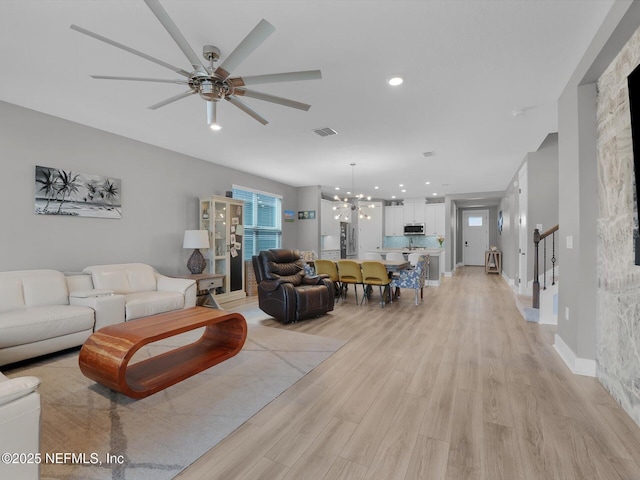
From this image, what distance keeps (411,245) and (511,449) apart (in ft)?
30.8

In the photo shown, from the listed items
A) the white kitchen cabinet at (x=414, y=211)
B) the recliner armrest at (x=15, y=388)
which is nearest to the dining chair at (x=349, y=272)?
the recliner armrest at (x=15, y=388)

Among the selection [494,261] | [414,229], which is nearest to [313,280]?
[414,229]

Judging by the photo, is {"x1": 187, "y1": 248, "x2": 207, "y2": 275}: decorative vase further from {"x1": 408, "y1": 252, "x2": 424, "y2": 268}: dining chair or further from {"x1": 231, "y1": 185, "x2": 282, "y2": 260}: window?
{"x1": 408, "y1": 252, "x2": 424, "y2": 268}: dining chair

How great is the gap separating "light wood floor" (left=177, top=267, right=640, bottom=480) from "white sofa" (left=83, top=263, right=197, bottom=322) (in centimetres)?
238

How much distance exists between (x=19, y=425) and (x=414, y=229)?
10.2 metres

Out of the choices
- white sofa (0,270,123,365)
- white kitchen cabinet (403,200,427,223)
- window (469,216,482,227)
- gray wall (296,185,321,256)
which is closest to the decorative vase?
white sofa (0,270,123,365)

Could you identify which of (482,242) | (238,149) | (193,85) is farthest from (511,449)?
(482,242)

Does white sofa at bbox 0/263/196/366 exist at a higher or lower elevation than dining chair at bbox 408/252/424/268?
lower

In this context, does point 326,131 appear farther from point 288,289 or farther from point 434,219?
point 434,219

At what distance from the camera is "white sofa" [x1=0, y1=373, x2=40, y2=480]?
1.21 metres

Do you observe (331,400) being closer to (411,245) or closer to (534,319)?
(534,319)

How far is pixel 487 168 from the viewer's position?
20.9ft

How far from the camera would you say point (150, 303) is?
382 centimetres

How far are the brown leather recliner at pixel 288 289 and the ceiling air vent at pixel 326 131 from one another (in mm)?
1973
